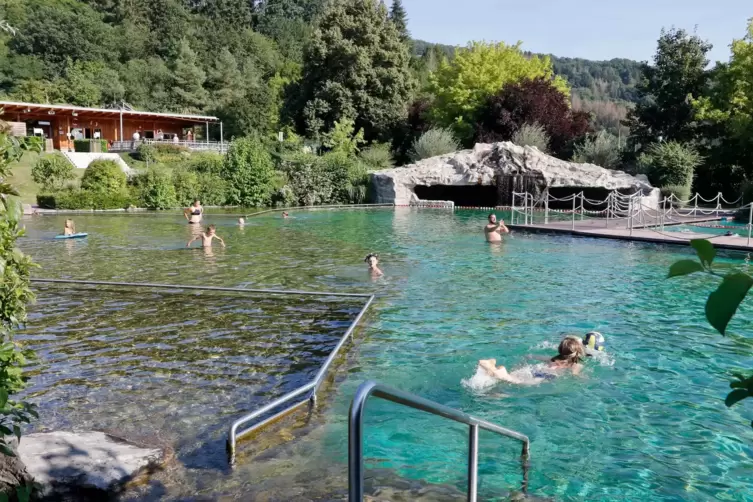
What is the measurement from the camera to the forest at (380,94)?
1433 inches

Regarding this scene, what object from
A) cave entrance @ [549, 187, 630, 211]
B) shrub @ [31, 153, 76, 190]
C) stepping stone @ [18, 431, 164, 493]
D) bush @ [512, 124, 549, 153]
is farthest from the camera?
bush @ [512, 124, 549, 153]

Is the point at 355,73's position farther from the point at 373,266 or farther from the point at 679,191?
the point at 373,266

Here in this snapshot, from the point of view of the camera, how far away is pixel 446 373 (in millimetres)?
8312

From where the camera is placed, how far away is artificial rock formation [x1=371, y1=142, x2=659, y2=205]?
34.9 m

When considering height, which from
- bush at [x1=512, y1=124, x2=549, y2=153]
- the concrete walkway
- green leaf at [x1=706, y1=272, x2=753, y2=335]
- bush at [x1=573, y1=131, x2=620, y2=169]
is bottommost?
the concrete walkway

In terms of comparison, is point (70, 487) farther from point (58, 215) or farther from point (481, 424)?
point (58, 215)

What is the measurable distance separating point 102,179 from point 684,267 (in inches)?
1485

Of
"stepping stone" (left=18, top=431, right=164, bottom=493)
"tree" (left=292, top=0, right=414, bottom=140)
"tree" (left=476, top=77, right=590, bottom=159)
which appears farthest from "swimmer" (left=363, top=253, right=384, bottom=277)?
"tree" (left=292, top=0, right=414, bottom=140)

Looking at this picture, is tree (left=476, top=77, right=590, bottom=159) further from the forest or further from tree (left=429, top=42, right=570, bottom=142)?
tree (left=429, top=42, right=570, bottom=142)

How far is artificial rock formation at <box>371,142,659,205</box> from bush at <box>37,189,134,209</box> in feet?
47.6

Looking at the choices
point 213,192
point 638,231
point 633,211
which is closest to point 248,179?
point 213,192

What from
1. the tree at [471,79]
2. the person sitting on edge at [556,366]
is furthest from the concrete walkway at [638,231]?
the tree at [471,79]

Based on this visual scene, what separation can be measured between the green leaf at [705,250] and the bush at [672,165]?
35592mm

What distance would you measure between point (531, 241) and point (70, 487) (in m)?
18.0
